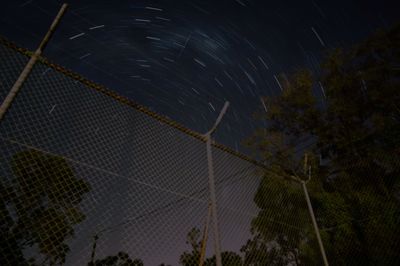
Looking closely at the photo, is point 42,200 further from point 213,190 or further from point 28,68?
point 213,190

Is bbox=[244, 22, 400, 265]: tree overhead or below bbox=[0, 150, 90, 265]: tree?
overhead

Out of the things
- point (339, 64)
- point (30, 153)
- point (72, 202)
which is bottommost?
point (72, 202)

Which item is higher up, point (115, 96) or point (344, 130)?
point (344, 130)

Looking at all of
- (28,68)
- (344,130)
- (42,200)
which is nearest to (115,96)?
(28,68)

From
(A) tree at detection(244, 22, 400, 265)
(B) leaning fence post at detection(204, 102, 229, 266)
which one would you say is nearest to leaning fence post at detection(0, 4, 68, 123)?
(B) leaning fence post at detection(204, 102, 229, 266)

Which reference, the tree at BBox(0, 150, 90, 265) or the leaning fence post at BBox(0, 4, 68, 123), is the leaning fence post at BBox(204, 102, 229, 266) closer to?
the tree at BBox(0, 150, 90, 265)

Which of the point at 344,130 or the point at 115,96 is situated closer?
the point at 115,96

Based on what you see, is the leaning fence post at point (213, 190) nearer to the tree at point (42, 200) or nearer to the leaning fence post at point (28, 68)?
the tree at point (42, 200)

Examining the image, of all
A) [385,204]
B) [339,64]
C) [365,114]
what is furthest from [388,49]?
[385,204]

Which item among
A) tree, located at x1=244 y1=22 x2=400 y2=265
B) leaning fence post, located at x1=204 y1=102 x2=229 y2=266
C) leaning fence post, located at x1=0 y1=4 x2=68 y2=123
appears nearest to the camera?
leaning fence post, located at x1=0 y1=4 x2=68 y2=123

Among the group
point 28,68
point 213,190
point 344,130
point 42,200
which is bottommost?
point 42,200

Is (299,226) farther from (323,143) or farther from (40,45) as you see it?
(323,143)

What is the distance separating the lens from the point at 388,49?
1548 centimetres

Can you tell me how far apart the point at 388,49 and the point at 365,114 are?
3.89 meters
